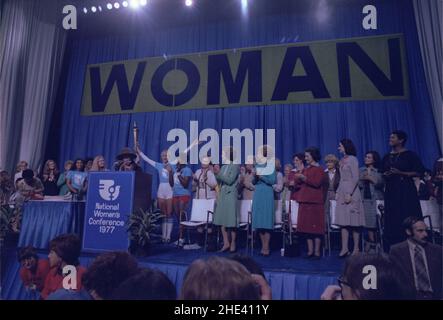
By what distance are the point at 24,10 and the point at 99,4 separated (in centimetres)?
93

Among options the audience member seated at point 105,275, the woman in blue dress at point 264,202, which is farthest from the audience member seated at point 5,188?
the woman in blue dress at point 264,202

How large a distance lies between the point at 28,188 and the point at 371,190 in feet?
11.6

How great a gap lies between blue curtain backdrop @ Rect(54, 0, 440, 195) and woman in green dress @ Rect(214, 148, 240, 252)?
1614 mm

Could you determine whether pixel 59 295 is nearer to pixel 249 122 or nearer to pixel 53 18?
pixel 249 122

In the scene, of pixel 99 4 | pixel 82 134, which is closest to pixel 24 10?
pixel 99 4

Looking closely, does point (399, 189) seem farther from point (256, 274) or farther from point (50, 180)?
point (50, 180)

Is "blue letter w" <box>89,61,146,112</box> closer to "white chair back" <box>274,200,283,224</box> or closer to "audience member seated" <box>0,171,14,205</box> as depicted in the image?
"audience member seated" <box>0,171,14,205</box>

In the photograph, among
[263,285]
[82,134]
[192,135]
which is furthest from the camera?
[82,134]

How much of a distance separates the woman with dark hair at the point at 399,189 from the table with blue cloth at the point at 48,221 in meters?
2.64

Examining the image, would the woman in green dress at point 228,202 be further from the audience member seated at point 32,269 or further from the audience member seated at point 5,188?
the audience member seated at point 5,188

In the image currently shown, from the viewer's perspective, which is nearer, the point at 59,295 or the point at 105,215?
the point at 59,295

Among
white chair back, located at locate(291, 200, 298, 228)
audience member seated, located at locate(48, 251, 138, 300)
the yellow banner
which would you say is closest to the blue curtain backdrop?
the yellow banner

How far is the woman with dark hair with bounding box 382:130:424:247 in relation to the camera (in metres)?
2.74

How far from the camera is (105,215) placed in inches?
111
